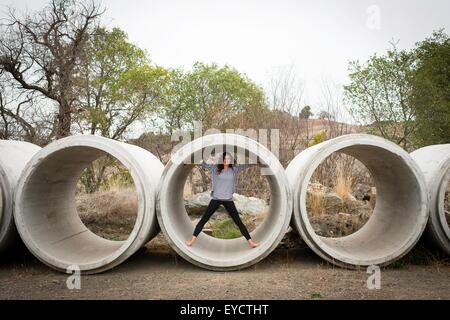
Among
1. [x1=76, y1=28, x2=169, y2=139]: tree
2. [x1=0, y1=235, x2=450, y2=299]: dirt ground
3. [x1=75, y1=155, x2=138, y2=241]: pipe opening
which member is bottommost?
[x1=0, y1=235, x2=450, y2=299]: dirt ground

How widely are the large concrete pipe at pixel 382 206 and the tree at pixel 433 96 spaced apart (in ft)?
17.7

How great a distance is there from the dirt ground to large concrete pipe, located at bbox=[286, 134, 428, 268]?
30cm

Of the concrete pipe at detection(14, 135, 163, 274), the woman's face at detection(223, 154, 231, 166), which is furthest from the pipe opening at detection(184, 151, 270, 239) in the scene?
the concrete pipe at detection(14, 135, 163, 274)

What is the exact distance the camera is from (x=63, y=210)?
718 cm

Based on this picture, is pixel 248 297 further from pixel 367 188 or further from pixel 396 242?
pixel 367 188

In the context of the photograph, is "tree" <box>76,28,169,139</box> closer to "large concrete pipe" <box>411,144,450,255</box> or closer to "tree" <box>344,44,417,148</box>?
"tree" <box>344,44,417,148</box>

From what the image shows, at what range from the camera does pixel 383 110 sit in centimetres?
1238

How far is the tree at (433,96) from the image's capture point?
37.1 ft

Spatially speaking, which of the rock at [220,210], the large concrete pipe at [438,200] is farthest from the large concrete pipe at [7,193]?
the large concrete pipe at [438,200]

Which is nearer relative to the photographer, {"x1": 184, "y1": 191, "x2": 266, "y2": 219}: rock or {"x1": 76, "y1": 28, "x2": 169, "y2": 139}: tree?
{"x1": 184, "y1": 191, "x2": 266, "y2": 219}: rock

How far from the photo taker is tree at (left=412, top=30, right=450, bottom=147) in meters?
11.3

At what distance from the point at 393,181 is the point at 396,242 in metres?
1.13

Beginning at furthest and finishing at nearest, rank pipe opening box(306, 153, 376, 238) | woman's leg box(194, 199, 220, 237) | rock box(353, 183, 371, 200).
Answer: rock box(353, 183, 371, 200) < pipe opening box(306, 153, 376, 238) < woman's leg box(194, 199, 220, 237)
